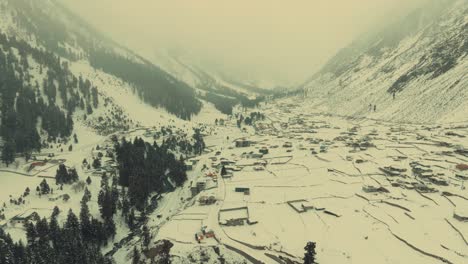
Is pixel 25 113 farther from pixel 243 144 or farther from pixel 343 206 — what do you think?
pixel 343 206

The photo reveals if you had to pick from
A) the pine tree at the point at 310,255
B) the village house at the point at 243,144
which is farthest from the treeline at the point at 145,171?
the pine tree at the point at 310,255

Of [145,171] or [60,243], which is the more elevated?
[145,171]

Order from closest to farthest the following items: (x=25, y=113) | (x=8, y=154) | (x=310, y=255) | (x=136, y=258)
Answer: (x=310, y=255) < (x=136, y=258) < (x=8, y=154) < (x=25, y=113)

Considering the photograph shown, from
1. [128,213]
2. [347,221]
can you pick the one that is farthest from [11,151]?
[347,221]

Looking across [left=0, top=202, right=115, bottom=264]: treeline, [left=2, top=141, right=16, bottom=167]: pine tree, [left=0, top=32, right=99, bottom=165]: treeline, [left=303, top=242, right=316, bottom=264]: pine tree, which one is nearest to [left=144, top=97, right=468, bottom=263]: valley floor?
[left=303, top=242, right=316, bottom=264]: pine tree

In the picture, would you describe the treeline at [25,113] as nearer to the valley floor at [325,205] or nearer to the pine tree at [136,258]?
the valley floor at [325,205]

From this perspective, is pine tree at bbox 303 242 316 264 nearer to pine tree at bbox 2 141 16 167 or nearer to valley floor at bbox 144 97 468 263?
valley floor at bbox 144 97 468 263

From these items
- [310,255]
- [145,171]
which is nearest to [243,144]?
[145,171]

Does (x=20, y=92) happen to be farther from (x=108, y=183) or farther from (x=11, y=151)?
(x=108, y=183)

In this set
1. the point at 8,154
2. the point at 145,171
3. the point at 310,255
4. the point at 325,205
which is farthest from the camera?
the point at 8,154

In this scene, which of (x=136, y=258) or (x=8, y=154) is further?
(x=8, y=154)

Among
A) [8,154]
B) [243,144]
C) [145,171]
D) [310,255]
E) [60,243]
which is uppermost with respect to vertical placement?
[243,144]
